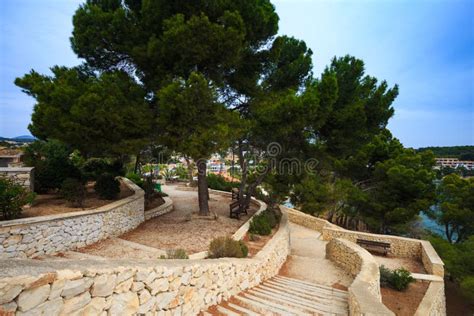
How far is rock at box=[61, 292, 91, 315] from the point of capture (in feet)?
6.33

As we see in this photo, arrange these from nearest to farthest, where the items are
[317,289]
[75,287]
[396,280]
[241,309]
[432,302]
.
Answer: [75,287] → [241,309] → [317,289] → [432,302] → [396,280]

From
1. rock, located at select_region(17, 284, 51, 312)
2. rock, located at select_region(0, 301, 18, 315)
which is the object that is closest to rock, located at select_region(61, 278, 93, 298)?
rock, located at select_region(17, 284, 51, 312)

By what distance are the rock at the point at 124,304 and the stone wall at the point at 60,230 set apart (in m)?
3.51

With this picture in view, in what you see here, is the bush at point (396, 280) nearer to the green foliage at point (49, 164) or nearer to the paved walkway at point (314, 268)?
the paved walkway at point (314, 268)

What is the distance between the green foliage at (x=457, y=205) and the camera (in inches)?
554

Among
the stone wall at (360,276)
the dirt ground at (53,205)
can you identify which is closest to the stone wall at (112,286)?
the stone wall at (360,276)

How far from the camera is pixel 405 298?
270 inches

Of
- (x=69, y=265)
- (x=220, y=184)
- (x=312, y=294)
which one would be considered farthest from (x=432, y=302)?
(x=220, y=184)

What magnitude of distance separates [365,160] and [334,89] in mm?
10104

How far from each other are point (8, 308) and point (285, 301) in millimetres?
4032

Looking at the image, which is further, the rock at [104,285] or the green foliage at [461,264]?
the green foliage at [461,264]

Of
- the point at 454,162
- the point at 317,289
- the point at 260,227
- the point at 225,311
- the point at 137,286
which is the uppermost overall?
the point at 454,162

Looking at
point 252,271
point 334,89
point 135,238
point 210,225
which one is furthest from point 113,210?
point 334,89

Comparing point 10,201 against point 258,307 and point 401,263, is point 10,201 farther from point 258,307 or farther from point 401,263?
point 401,263
